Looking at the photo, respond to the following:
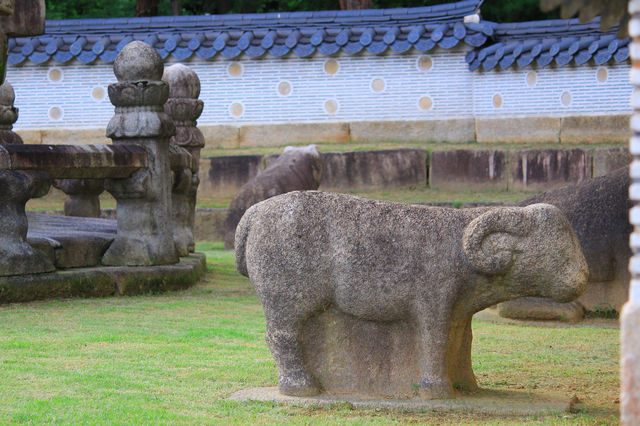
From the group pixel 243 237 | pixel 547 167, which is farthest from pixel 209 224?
pixel 243 237

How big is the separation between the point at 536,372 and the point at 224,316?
289 cm


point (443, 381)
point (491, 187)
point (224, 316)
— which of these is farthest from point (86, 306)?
point (491, 187)

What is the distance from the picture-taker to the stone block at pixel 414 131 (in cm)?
1684

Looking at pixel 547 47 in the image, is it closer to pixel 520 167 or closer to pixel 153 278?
pixel 520 167

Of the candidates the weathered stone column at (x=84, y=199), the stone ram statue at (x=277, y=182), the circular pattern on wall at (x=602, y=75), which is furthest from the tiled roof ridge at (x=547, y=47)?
the weathered stone column at (x=84, y=199)

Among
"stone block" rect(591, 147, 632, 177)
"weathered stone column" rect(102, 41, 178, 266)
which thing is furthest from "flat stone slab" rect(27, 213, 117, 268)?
"stone block" rect(591, 147, 632, 177)

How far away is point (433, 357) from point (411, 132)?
12.5 metres

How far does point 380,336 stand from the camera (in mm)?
4891

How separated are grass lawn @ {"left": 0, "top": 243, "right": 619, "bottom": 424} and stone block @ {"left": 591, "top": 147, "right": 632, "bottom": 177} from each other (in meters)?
7.26

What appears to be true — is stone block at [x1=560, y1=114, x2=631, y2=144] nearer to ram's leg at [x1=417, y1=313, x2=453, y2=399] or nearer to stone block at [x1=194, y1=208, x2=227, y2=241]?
stone block at [x1=194, y1=208, x2=227, y2=241]

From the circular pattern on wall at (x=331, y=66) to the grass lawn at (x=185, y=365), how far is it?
926 centimetres

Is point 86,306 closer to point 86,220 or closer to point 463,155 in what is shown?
point 86,220

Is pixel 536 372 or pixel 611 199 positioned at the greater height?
pixel 611 199

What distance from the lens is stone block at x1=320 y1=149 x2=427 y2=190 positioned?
15.8m
